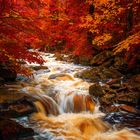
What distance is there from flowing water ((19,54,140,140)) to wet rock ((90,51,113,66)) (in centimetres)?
267

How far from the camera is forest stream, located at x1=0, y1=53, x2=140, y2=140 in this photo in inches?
311

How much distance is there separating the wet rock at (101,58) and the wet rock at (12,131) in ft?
27.6

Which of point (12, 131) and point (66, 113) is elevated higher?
point (66, 113)

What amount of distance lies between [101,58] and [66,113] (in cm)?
651

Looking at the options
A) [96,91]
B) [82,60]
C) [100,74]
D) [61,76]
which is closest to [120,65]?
[100,74]

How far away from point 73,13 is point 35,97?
10537mm

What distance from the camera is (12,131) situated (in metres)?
7.20

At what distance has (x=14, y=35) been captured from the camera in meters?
7.20

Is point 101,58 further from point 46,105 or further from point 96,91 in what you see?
point 46,105

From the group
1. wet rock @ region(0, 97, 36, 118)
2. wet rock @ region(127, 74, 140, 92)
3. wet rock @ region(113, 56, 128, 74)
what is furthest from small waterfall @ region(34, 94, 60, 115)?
wet rock @ region(113, 56, 128, 74)

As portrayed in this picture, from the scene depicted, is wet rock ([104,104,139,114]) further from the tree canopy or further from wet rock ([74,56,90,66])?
wet rock ([74,56,90,66])

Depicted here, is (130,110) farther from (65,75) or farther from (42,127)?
(65,75)

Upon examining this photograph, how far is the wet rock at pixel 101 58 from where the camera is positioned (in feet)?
49.1

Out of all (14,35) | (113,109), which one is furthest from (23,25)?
(113,109)
